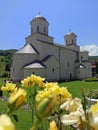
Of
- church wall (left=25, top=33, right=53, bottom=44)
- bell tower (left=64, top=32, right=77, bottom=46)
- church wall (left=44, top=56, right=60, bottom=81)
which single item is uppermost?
bell tower (left=64, top=32, right=77, bottom=46)

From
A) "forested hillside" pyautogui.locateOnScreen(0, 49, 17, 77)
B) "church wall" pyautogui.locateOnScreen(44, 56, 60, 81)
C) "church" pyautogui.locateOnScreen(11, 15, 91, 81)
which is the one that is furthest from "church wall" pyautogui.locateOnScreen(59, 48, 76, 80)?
"forested hillside" pyautogui.locateOnScreen(0, 49, 17, 77)

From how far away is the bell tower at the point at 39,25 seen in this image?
4584 centimetres

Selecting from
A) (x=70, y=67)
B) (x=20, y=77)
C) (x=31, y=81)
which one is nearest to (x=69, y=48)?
(x=70, y=67)

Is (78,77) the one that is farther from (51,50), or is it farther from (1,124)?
(1,124)

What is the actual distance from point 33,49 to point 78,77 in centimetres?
1232

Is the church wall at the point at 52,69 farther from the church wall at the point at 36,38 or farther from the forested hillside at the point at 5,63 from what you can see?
the forested hillside at the point at 5,63

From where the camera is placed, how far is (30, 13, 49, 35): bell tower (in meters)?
45.8

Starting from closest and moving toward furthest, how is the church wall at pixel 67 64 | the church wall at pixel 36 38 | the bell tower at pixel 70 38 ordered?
1. the church wall at pixel 36 38
2. the church wall at pixel 67 64
3. the bell tower at pixel 70 38

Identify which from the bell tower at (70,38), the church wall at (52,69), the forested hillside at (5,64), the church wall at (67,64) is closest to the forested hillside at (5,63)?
the forested hillside at (5,64)

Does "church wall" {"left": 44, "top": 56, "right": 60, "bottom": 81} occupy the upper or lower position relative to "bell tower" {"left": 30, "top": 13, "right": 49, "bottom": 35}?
lower

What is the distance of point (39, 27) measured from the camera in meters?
45.8

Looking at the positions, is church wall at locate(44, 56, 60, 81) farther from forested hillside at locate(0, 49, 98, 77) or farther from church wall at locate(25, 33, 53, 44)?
forested hillside at locate(0, 49, 98, 77)

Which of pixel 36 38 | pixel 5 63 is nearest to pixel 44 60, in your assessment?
pixel 36 38

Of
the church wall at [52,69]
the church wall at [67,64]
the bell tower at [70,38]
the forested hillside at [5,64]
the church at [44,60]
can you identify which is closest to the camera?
the forested hillside at [5,64]
